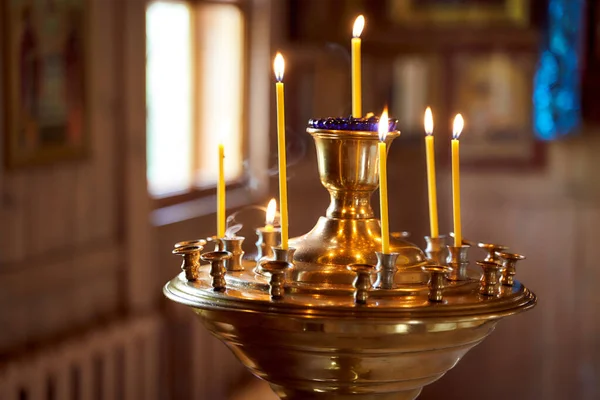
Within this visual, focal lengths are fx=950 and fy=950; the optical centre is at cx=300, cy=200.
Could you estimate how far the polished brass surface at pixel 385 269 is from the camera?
74 centimetres

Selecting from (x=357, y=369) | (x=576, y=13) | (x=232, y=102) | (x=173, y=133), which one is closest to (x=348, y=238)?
(x=357, y=369)

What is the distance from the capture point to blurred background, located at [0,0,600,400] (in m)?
2.64

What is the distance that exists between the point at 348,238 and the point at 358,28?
230mm

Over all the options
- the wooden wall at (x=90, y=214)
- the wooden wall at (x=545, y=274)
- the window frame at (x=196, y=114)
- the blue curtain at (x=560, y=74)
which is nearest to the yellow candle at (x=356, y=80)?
the wooden wall at (x=90, y=214)

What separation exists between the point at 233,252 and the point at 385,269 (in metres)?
0.17

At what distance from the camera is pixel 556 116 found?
192 inches

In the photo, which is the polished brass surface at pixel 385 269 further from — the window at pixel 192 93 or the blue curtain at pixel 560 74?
the blue curtain at pixel 560 74

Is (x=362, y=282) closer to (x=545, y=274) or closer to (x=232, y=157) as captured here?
(x=232, y=157)

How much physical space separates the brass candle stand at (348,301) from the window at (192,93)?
2.51 metres

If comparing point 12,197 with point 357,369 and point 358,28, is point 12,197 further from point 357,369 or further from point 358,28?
point 357,369

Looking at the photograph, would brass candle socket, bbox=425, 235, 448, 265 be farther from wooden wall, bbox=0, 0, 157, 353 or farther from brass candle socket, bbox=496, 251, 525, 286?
wooden wall, bbox=0, 0, 157, 353

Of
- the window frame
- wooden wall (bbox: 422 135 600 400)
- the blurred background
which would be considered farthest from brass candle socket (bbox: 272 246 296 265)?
wooden wall (bbox: 422 135 600 400)

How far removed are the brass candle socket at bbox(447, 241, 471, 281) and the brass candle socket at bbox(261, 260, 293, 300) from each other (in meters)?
0.18

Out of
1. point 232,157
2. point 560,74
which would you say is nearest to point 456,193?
point 232,157
